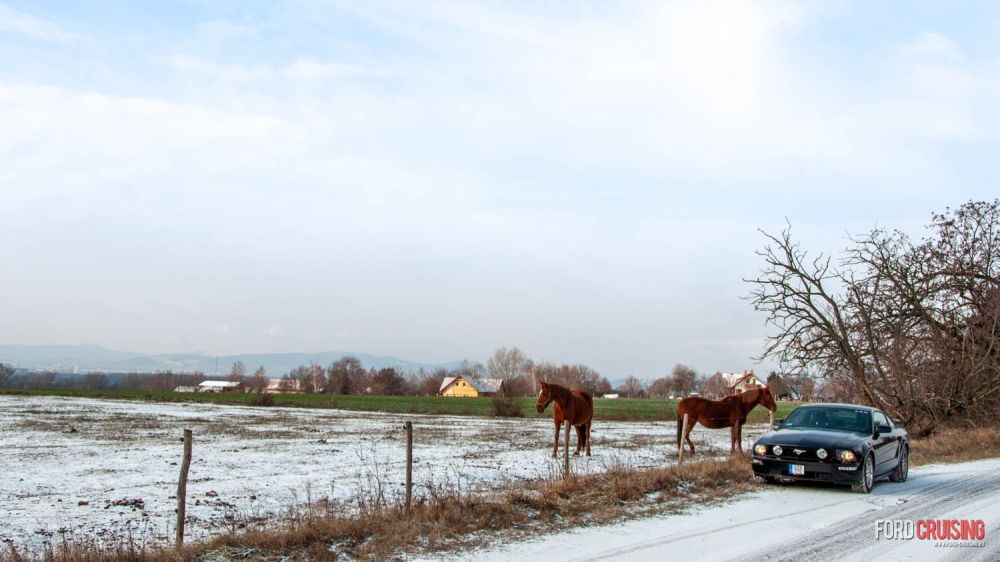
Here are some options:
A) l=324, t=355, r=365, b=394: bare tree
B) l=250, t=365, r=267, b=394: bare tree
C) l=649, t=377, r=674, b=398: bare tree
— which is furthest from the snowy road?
l=649, t=377, r=674, b=398: bare tree

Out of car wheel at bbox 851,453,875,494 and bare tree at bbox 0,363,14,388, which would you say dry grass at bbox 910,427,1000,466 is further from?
bare tree at bbox 0,363,14,388

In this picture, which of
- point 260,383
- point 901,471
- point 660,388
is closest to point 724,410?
point 901,471

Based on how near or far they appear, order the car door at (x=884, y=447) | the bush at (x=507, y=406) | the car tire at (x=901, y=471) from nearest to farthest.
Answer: the car door at (x=884, y=447), the car tire at (x=901, y=471), the bush at (x=507, y=406)

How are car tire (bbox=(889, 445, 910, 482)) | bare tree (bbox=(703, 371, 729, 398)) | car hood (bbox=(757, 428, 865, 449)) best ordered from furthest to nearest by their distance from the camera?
bare tree (bbox=(703, 371, 729, 398)) → car tire (bbox=(889, 445, 910, 482)) → car hood (bbox=(757, 428, 865, 449))

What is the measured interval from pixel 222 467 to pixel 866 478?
14.1m

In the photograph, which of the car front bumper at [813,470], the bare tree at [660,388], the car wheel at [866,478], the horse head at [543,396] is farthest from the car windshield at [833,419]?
the bare tree at [660,388]

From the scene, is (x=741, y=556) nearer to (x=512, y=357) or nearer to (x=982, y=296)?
(x=982, y=296)

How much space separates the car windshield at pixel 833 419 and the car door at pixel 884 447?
0.26 metres

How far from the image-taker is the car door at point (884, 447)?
14.3 metres

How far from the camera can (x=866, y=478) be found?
13.6 m

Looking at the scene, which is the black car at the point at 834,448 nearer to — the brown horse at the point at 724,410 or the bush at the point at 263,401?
the brown horse at the point at 724,410

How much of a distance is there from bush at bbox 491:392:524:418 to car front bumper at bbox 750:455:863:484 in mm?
37083

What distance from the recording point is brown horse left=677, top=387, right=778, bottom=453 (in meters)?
21.5

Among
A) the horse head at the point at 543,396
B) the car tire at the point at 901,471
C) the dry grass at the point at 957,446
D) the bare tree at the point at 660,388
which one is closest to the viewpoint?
the car tire at the point at 901,471
